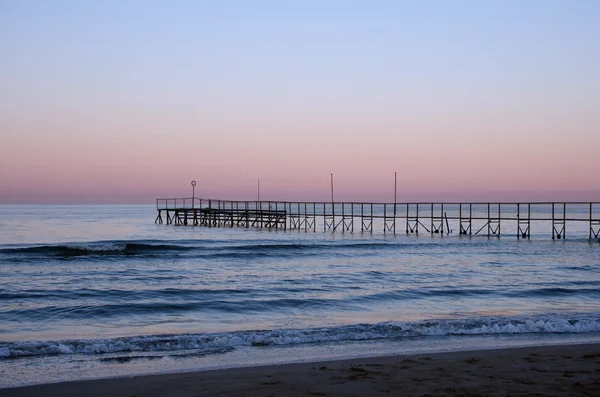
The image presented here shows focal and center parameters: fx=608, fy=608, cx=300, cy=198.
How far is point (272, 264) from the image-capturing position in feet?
74.0

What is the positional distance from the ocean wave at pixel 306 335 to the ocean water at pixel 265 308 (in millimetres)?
23

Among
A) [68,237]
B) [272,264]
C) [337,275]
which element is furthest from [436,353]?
[68,237]

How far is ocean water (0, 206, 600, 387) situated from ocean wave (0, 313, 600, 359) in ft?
0.07

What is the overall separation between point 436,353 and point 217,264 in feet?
48.9

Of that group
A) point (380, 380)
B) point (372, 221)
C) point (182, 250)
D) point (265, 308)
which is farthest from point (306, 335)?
point (372, 221)

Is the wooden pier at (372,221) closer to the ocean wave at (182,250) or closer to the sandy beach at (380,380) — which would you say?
the ocean wave at (182,250)

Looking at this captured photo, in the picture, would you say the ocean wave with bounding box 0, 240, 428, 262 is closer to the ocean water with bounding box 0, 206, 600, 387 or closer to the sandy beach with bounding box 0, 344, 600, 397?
the ocean water with bounding box 0, 206, 600, 387

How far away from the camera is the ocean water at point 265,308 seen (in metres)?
8.74

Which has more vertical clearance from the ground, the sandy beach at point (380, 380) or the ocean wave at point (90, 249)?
the sandy beach at point (380, 380)

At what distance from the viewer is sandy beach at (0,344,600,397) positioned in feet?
20.8

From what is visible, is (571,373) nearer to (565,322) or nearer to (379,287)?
(565,322)

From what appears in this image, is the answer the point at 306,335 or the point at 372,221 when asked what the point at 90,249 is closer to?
the point at 306,335

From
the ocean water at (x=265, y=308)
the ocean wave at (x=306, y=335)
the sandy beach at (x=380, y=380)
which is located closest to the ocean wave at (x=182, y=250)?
the ocean water at (x=265, y=308)

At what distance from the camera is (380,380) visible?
22.3 feet
